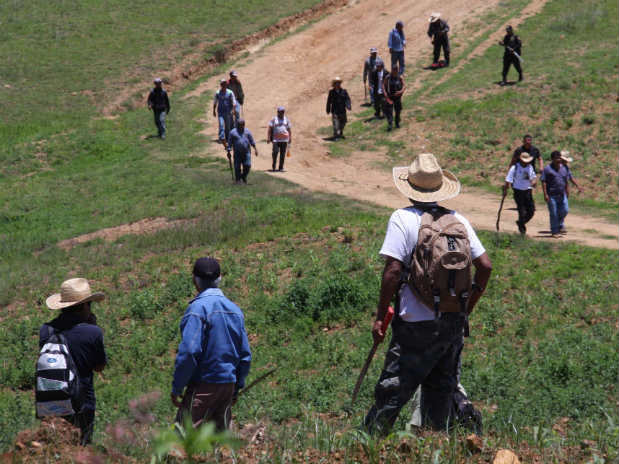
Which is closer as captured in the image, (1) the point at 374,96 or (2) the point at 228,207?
(2) the point at 228,207

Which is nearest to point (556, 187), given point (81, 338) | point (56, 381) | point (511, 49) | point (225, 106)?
point (81, 338)

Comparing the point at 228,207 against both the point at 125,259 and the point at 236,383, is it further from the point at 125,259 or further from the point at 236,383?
the point at 236,383

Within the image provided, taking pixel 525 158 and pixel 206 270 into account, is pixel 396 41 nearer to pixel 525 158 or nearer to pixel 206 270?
pixel 525 158

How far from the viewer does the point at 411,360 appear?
4934 millimetres

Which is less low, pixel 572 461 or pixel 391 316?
pixel 391 316

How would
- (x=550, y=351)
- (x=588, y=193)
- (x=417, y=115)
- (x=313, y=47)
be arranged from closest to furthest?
(x=550, y=351) < (x=588, y=193) < (x=417, y=115) < (x=313, y=47)

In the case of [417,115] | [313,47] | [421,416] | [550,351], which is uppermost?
[313,47]

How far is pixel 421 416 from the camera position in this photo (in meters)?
5.25

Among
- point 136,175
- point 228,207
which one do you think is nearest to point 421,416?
point 228,207

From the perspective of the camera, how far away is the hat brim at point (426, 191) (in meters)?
5.08

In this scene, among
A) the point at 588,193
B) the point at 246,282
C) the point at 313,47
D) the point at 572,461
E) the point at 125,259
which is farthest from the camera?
the point at 313,47

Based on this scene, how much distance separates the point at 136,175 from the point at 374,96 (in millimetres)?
9637

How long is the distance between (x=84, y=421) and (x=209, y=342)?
1361 mm

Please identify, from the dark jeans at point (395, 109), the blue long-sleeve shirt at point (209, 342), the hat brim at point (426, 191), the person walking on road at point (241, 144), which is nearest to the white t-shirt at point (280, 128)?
the person walking on road at point (241, 144)
